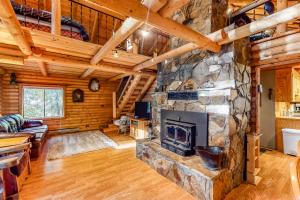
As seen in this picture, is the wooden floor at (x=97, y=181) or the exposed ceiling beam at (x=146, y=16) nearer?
the exposed ceiling beam at (x=146, y=16)

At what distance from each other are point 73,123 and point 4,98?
2.37 metres

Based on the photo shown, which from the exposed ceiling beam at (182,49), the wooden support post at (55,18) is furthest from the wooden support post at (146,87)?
the wooden support post at (55,18)

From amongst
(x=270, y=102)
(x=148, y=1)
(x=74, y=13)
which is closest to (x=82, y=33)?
(x=74, y=13)

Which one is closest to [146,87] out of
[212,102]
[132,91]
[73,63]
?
[132,91]

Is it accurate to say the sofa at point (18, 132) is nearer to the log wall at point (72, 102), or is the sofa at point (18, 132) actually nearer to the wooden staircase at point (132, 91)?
the log wall at point (72, 102)

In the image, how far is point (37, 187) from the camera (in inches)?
96.7

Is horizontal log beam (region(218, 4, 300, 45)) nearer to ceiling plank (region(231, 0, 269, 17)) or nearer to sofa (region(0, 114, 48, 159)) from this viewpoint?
ceiling plank (region(231, 0, 269, 17))

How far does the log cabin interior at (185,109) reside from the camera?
1975mm

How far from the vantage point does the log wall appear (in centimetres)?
519

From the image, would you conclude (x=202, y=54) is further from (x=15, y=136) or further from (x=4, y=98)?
(x=4, y=98)

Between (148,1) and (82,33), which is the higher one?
(82,33)

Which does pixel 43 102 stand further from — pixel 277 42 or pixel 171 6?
pixel 277 42

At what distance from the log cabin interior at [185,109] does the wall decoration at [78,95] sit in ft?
6.79

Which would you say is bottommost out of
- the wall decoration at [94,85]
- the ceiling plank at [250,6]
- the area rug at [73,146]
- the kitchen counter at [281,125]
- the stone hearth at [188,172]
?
the area rug at [73,146]
